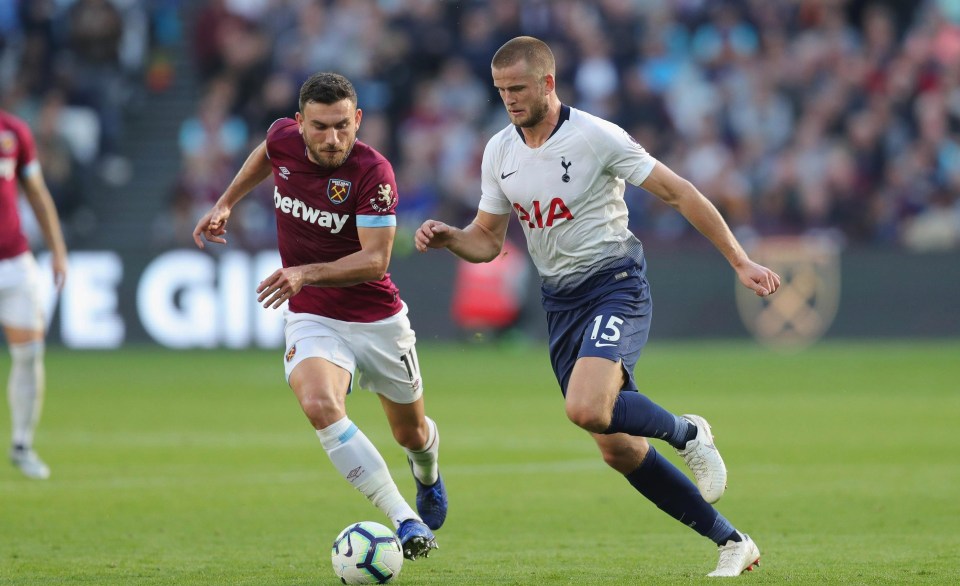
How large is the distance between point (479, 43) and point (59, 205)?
6.84 m

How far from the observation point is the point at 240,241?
2061 cm

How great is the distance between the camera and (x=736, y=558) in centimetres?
670

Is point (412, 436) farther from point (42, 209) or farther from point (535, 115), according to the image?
point (42, 209)

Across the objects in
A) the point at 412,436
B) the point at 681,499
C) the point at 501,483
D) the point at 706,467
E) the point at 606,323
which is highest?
the point at 606,323

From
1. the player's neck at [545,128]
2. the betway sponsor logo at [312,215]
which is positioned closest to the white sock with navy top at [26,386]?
the betway sponsor logo at [312,215]

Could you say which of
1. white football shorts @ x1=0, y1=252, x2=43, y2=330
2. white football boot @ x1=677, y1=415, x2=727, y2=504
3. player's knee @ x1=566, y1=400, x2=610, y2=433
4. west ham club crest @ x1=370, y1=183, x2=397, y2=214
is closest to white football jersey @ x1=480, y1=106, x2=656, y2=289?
west ham club crest @ x1=370, y1=183, x2=397, y2=214

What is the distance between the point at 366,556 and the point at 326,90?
2207 millimetres

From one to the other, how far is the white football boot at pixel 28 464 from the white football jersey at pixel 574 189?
4733 mm

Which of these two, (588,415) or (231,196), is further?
(231,196)

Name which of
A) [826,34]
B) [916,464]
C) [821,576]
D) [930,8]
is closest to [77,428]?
[916,464]

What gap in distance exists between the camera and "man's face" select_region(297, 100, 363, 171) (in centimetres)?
716

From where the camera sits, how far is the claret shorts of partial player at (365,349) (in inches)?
295

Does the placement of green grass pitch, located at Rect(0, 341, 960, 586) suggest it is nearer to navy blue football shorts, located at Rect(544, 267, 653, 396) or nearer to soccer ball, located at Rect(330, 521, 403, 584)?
soccer ball, located at Rect(330, 521, 403, 584)

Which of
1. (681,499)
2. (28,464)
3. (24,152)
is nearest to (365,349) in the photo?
(681,499)
